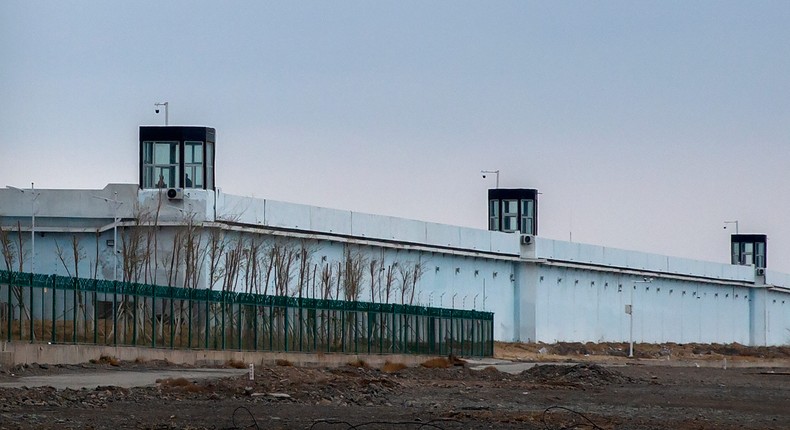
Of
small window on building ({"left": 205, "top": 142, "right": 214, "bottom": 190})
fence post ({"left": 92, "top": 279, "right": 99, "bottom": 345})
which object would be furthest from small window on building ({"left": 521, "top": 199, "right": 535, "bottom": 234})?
fence post ({"left": 92, "top": 279, "right": 99, "bottom": 345})

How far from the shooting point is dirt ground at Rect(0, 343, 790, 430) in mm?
23781

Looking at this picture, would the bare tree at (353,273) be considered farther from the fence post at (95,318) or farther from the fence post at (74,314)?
the fence post at (74,314)

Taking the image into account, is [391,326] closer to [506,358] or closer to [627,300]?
[506,358]

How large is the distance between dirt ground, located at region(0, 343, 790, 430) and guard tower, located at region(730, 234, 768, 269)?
3169 inches

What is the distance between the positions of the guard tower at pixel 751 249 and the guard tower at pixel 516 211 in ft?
129

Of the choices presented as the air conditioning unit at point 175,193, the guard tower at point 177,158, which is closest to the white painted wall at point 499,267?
the air conditioning unit at point 175,193

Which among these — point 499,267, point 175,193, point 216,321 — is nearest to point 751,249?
point 499,267

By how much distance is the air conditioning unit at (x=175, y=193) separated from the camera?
201 feet

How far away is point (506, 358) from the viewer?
74.6 m

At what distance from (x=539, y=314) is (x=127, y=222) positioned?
32.1 m

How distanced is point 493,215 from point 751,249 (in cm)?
4076

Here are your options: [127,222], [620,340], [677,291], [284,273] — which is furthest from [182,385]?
[677,291]

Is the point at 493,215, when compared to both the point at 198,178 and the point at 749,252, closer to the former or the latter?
the point at 198,178

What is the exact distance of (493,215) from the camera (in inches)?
3666
